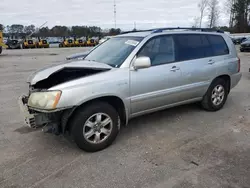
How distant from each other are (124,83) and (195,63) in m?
1.70

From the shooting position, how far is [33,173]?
299cm

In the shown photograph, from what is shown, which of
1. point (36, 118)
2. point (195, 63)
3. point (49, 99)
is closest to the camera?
point (49, 99)

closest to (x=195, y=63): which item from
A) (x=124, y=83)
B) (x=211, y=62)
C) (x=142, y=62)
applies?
(x=211, y=62)

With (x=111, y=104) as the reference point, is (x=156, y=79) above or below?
above

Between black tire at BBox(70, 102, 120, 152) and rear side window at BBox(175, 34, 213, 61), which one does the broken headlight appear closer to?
black tire at BBox(70, 102, 120, 152)

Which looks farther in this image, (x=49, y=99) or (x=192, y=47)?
(x=192, y=47)

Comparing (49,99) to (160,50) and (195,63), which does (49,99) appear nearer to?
(160,50)

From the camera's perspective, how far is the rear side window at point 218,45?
16.3ft

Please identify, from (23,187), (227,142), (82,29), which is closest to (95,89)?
(23,187)

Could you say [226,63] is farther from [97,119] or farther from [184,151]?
[97,119]

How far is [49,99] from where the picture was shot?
3.05 m

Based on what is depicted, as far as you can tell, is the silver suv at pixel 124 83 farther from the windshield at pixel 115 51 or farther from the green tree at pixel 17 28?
the green tree at pixel 17 28

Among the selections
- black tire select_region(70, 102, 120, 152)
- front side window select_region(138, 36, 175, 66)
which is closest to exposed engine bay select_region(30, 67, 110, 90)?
black tire select_region(70, 102, 120, 152)

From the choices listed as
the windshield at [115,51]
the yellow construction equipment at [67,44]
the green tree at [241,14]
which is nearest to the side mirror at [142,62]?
the windshield at [115,51]
